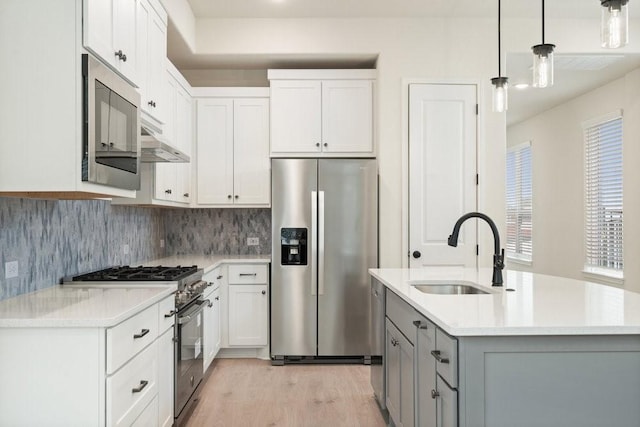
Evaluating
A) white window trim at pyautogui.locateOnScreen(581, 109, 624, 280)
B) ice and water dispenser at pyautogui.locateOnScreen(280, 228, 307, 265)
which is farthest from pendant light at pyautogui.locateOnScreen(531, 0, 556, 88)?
white window trim at pyautogui.locateOnScreen(581, 109, 624, 280)

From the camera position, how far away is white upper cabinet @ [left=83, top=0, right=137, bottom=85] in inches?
73.2

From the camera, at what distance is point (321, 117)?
4137mm

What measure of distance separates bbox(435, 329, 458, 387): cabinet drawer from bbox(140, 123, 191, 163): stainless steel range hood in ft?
6.18

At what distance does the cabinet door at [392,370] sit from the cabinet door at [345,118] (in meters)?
1.95

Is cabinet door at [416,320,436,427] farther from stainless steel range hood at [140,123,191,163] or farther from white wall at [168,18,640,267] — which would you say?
white wall at [168,18,640,267]

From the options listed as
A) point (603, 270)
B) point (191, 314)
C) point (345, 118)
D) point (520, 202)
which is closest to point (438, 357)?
point (191, 314)

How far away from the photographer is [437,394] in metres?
1.66

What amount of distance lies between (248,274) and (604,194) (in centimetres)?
417

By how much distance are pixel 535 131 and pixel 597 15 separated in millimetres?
2894

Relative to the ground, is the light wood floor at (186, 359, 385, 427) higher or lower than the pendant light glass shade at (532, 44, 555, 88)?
lower

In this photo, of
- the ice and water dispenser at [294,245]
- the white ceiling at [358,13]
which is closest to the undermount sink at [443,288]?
the ice and water dispenser at [294,245]

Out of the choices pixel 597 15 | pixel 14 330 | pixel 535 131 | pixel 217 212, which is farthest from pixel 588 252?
pixel 14 330

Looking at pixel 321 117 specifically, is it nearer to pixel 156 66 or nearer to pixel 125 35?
pixel 156 66

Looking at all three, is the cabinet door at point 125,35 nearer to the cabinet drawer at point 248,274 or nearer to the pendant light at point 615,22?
the cabinet drawer at point 248,274
